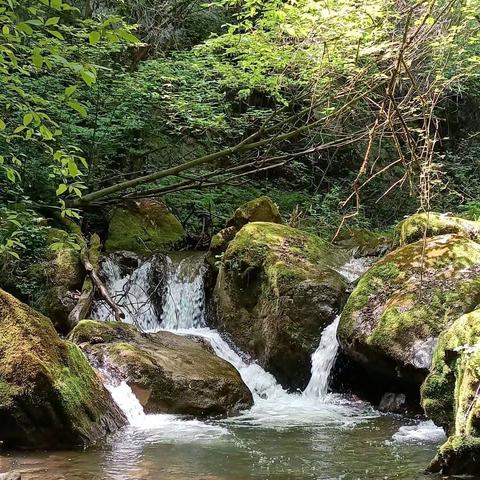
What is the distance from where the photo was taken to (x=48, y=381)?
5.23 meters

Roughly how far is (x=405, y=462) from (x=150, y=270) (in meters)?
7.12

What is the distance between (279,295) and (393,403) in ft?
7.84

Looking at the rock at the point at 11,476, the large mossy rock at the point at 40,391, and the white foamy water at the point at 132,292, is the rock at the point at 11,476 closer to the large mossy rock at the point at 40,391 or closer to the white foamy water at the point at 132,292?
the large mossy rock at the point at 40,391

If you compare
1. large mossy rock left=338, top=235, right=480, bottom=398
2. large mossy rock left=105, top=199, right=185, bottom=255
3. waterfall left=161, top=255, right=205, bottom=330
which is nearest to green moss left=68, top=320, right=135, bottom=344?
waterfall left=161, top=255, right=205, bottom=330

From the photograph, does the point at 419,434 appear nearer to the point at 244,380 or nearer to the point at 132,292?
the point at 244,380

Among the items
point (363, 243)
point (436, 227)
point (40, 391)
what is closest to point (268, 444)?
point (40, 391)

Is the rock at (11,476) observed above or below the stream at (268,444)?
above

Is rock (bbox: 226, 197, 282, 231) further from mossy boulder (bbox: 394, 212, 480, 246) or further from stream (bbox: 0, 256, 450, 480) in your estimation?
stream (bbox: 0, 256, 450, 480)

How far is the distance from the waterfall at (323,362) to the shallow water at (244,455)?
153 centimetres

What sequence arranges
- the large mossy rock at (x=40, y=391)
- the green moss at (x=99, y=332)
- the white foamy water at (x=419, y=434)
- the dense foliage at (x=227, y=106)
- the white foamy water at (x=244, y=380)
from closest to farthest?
the large mossy rock at (x=40, y=391)
the white foamy water at (x=419, y=434)
the dense foliage at (x=227, y=106)
the white foamy water at (x=244, y=380)
the green moss at (x=99, y=332)

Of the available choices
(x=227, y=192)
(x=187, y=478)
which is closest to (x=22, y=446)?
(x=187, y=478)

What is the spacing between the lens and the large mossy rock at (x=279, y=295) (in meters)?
8.34

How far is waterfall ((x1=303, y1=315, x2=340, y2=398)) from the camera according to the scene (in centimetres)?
784

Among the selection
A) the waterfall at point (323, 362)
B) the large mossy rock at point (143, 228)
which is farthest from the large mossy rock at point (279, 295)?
the large mossy rock at point (143, 228)
